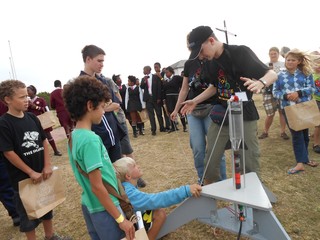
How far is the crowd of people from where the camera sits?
1511 mm

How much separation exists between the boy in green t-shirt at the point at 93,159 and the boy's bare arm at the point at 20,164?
805 mm

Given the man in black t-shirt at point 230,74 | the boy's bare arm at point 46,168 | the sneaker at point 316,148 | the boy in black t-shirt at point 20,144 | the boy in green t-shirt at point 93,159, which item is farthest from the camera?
the sneaker at point 316,148

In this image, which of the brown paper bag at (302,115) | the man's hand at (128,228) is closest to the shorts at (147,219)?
the man's hand at (128,228)

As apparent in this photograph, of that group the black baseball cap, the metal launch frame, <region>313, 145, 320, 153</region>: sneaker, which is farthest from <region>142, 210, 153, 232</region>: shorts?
<region>313, 145, 320, 153</region>: sneaker

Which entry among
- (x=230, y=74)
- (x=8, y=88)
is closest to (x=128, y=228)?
(x=230, y=74)

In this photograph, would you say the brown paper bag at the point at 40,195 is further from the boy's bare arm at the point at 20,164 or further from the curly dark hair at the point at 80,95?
the curly dark hair at the point at 80,95

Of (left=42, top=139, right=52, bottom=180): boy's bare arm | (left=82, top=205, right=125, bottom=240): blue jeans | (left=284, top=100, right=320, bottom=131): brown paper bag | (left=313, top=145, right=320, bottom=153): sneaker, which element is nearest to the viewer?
(left=82, top=205, right=125, bottom=240): blue jeans

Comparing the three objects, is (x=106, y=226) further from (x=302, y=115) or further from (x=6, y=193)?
(x=302, y=115)

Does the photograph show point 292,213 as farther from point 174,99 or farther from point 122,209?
point 174,99

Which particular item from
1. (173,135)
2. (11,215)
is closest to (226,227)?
(11,215)

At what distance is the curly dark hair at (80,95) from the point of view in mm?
1487

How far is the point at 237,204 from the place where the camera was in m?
1.86

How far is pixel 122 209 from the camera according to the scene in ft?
5.42

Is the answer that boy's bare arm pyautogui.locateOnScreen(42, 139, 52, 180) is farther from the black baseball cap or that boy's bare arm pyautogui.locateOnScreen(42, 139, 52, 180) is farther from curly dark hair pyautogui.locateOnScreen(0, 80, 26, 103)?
the black baseball cap
